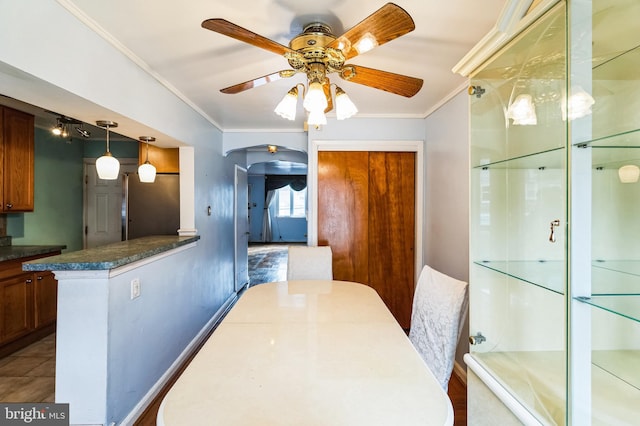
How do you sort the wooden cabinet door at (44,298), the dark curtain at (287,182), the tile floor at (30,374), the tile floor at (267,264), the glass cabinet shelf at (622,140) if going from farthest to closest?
the dark curtain at (287,182)
the tile floor at (267,264)
the wooden cabinet door at (44,298)
the tile floor at (30,374)
the glass cabinet shelf at (622,140)

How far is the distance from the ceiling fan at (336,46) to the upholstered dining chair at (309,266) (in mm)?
1361

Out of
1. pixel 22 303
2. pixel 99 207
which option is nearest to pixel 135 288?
pixel 22 303

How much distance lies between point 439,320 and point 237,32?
5.42ft

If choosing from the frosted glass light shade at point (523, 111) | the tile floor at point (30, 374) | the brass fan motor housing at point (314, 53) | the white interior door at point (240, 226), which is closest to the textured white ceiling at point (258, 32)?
the brass fan motor housing at point (314, 53)

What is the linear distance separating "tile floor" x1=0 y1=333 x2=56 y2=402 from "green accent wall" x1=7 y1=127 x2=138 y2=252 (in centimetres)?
122

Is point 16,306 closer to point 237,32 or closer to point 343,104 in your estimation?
point 237,32

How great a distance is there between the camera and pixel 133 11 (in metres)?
1.46

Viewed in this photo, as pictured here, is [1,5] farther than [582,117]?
Yes

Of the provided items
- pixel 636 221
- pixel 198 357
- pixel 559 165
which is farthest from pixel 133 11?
pixel 636 221

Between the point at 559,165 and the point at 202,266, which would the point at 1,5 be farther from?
the point at 202,266

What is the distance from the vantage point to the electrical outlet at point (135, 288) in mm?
1907

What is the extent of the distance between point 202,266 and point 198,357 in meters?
2.15

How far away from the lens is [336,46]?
1.30m

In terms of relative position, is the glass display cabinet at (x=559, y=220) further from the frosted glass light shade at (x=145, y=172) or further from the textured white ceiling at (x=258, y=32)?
the frosted glass light shade at (x=145, y=172)
